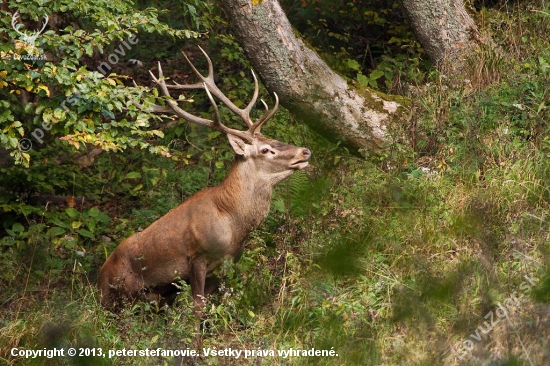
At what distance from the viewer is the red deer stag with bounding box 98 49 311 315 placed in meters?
7.16

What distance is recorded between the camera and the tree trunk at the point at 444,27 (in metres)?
9.48

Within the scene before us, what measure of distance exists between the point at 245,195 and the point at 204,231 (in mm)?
479

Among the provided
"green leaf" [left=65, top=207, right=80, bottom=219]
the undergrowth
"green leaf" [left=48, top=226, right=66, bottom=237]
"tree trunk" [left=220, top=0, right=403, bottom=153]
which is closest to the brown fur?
the undergrowth

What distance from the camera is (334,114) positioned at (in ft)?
29.1

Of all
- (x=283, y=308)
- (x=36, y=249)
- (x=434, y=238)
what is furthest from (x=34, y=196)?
(x=434, y=238)

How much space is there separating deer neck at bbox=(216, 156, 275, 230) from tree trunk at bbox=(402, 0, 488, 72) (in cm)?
306

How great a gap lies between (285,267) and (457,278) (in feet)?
17.4

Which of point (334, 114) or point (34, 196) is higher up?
point (334, 114)

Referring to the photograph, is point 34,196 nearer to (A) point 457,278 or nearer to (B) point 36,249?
(B) point 36,249

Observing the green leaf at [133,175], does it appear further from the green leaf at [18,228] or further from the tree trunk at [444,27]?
the tree trunk at [444,27]

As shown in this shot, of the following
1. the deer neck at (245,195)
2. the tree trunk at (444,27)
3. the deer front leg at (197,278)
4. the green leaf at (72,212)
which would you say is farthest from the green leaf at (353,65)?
the deer front leg at (197,278)

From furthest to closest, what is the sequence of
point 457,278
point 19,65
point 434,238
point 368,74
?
1. point 368,74
2. point 434,238
3. point 19,65
4. point 457,278

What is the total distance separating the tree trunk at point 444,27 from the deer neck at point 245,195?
3.06 m

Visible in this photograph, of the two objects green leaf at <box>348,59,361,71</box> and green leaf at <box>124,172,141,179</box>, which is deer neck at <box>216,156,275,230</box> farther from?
green leaf at <box>348,59,361,71</box>
